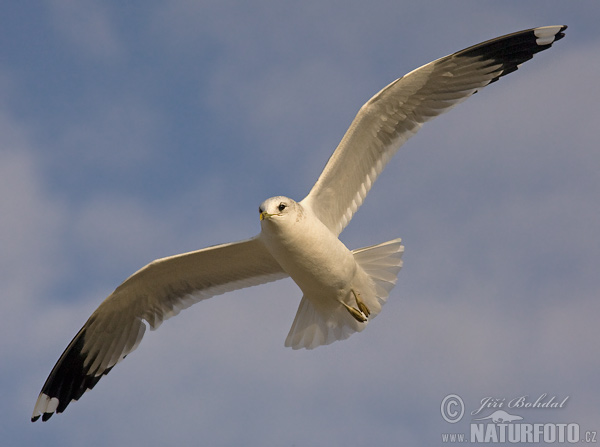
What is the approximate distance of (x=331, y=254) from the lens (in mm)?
7355

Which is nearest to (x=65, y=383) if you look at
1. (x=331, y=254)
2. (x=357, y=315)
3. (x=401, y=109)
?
(x=357, y=315)

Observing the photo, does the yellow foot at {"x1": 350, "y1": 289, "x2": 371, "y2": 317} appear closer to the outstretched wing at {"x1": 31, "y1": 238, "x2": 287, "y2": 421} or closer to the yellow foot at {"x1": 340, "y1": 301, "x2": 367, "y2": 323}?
the yellow foot at {"x1": 340, "y1": 301, "x2": 367, "y2": 323}

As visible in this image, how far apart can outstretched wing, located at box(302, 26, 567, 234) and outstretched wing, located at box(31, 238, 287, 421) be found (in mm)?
783

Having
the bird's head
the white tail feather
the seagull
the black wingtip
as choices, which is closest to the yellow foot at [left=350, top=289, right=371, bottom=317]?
the seagull

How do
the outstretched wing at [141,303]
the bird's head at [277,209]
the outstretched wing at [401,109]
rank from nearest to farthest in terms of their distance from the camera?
the bird's head at [277,209] → the outstretched wing at [401,109] → the outstretched wing at [141,303]

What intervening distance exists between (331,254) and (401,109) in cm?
145

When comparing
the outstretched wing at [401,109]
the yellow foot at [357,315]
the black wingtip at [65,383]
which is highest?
the outstretched wing at [401,109]

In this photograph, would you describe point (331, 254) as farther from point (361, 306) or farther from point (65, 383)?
point (65, 383)

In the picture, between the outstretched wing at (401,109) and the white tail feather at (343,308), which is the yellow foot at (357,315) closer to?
the white tail feather at (343,308)

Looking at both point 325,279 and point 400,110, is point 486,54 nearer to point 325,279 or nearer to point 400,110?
point 400,110

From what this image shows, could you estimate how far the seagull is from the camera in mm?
7422

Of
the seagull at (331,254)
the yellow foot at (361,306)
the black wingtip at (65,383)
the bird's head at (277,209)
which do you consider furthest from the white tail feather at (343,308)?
→ the black wingtip at (65,383)

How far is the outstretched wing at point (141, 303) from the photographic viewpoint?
805 centimetres

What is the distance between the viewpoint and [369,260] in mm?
7875
